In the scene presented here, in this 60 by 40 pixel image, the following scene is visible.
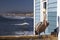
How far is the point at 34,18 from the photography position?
6867 mm

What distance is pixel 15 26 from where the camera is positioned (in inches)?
288

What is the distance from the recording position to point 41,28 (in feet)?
14.9

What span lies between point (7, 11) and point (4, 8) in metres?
0.23

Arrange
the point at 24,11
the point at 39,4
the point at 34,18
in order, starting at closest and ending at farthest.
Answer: the point at 39,4 → the point at 34,18 → the point at 24,11

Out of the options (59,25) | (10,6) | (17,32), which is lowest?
(17,32)

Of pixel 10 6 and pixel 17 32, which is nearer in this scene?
pixel 17 32

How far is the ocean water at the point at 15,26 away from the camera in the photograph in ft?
23.5

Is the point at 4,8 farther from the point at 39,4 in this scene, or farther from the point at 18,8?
the point at 39,4

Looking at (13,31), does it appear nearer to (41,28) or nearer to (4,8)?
(4,8)

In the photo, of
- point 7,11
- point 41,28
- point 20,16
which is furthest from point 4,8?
point 41,28

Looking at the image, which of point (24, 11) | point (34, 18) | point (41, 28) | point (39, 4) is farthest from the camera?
point (24, 11)

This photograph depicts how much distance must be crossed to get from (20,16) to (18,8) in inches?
19.9

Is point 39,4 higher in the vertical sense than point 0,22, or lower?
higher

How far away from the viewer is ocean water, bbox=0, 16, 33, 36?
716cm
